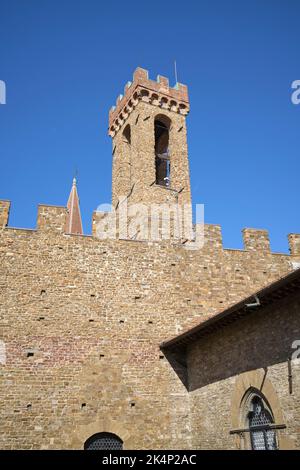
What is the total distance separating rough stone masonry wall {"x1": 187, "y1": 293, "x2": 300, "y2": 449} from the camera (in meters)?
6.96

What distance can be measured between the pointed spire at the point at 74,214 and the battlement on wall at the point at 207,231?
10795mm

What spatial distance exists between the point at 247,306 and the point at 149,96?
12.5m

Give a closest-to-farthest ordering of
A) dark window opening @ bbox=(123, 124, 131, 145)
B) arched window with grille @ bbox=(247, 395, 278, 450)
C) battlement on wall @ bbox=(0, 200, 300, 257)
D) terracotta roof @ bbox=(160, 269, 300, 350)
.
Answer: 1. terracotta roof @ bbox=(160, 269, 300, 350)
2. arched window with grille @ bbox=(247, 395, 278, 450)
3. battlement on wall @ bbox=(0, 200, 300, 257)
4. dark window opening @ bbox=(123, 124, 131, 145)

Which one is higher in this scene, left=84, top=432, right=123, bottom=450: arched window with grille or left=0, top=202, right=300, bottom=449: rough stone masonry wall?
left=0, top=202, right=300, bottom=449: rough stone masonry wall

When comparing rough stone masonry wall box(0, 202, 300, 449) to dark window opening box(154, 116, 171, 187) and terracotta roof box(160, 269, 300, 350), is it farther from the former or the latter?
dark window opening box(154, 116, 171, 187)

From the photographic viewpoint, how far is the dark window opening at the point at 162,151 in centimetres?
1767

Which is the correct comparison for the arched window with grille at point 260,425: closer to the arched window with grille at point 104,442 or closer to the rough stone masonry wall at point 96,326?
the rough stone masonry wall at point 96,326

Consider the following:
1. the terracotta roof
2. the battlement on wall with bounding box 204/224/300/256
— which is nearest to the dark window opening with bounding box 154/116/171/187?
the battlement on wall with bounding box 204/224/300/256

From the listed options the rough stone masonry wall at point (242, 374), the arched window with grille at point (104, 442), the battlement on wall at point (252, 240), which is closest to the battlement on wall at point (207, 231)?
the battlement on wall at point (252, 240)

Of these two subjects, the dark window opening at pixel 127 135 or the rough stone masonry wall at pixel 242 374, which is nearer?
the rough stone masonry wall at pixel 242 374

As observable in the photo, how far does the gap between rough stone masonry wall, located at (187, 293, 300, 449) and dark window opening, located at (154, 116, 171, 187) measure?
350 inches

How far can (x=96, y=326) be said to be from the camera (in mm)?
10250
